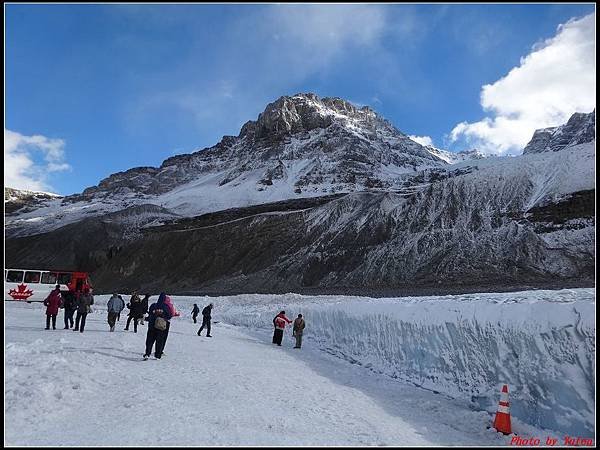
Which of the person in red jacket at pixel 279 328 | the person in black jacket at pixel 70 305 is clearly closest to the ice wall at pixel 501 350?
the person in red jacket at pixel 279 328

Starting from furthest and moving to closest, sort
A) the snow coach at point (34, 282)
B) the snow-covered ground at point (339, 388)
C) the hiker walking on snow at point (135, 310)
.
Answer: the snow coach at point (34, 282)
the hiker walking on snow at point (135, 310)
the snow-covered ground at point (339, 388)

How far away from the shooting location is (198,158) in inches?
7032

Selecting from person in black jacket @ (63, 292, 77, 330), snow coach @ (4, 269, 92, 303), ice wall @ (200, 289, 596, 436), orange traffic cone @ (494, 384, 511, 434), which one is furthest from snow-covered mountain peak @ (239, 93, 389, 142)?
orange traffic cone @ (494, 384, 511, 434)

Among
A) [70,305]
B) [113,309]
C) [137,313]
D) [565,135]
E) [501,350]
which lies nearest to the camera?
[501,350]

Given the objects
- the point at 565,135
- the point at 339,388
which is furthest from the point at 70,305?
the point at 565,135

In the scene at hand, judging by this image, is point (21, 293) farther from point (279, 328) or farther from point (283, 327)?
point (283, 327)

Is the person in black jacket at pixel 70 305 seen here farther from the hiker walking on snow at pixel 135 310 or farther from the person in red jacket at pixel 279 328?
the person in red jacket at pixel 279 328

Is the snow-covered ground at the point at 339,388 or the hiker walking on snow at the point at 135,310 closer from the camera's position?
the snow-covered ground at the point at 339,388

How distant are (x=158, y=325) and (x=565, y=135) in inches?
6834

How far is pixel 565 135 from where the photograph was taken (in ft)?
513

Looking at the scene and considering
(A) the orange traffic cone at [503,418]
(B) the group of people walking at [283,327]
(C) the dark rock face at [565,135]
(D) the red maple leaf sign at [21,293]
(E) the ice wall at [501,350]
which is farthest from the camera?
(C) the dark rock face at [565,135]

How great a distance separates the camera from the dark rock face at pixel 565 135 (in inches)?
5657

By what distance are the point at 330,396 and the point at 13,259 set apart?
105292 millimetres

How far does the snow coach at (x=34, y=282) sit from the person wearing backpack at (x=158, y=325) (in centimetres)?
2510
